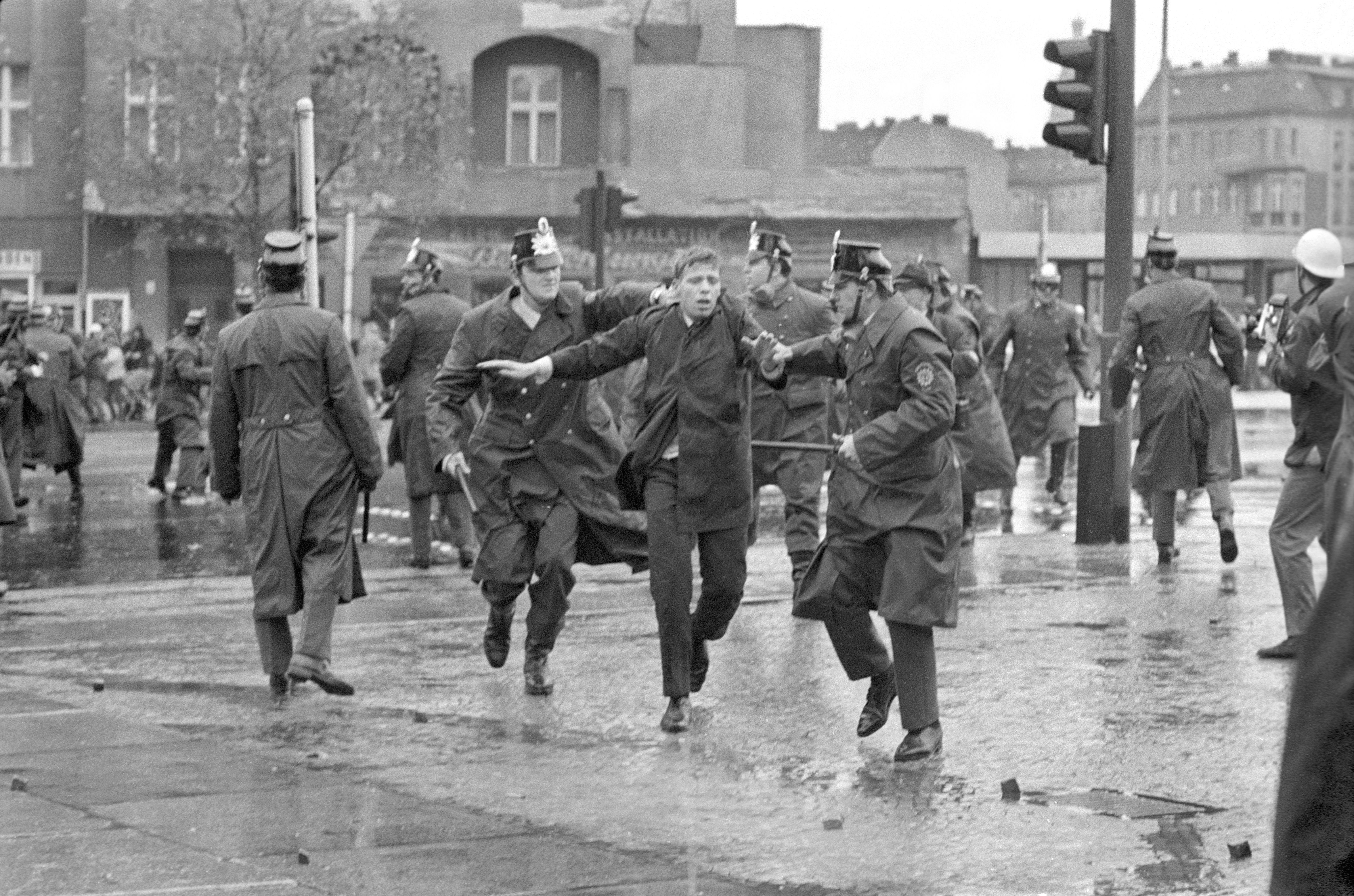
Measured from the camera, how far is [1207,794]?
281 inches

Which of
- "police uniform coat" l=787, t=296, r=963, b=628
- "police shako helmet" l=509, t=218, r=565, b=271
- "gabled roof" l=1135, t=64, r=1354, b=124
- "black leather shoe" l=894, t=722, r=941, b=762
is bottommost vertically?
"black leather shoe" l=894, t=722, r=941, b=762

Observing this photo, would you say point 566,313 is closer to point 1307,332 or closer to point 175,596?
point 1307,332

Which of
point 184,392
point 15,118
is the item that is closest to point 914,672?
point 184,392

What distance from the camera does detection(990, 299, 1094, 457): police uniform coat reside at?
18547 millimetres

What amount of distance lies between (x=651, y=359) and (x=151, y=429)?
25.5m

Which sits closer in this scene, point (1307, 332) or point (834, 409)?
point (1307, 332)

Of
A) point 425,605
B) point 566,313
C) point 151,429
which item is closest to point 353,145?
point 151,429

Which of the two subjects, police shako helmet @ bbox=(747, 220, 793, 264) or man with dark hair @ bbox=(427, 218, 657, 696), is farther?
police shako helmet @ bbox=(747, 220, 793, 264)

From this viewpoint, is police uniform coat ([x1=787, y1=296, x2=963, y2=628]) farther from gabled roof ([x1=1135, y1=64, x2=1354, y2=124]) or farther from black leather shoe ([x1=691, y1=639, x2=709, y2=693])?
gabled roof ([x1=1135, y1=64, x2=1354, y2=124])

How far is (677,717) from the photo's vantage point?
8.33 metres

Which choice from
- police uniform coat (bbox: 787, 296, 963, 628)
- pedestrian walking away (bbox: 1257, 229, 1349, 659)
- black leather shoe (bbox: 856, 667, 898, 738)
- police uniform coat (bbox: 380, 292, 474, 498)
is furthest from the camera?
police uniform coat (bbox: 380, 292, 474, 498)

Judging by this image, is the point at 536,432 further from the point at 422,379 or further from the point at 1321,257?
the point at 422,379

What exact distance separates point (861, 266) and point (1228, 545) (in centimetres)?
582

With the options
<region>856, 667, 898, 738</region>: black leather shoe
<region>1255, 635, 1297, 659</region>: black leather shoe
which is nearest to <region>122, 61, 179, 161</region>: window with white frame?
<region>1255, 635, 1297, 659</region>: black leather shoe
